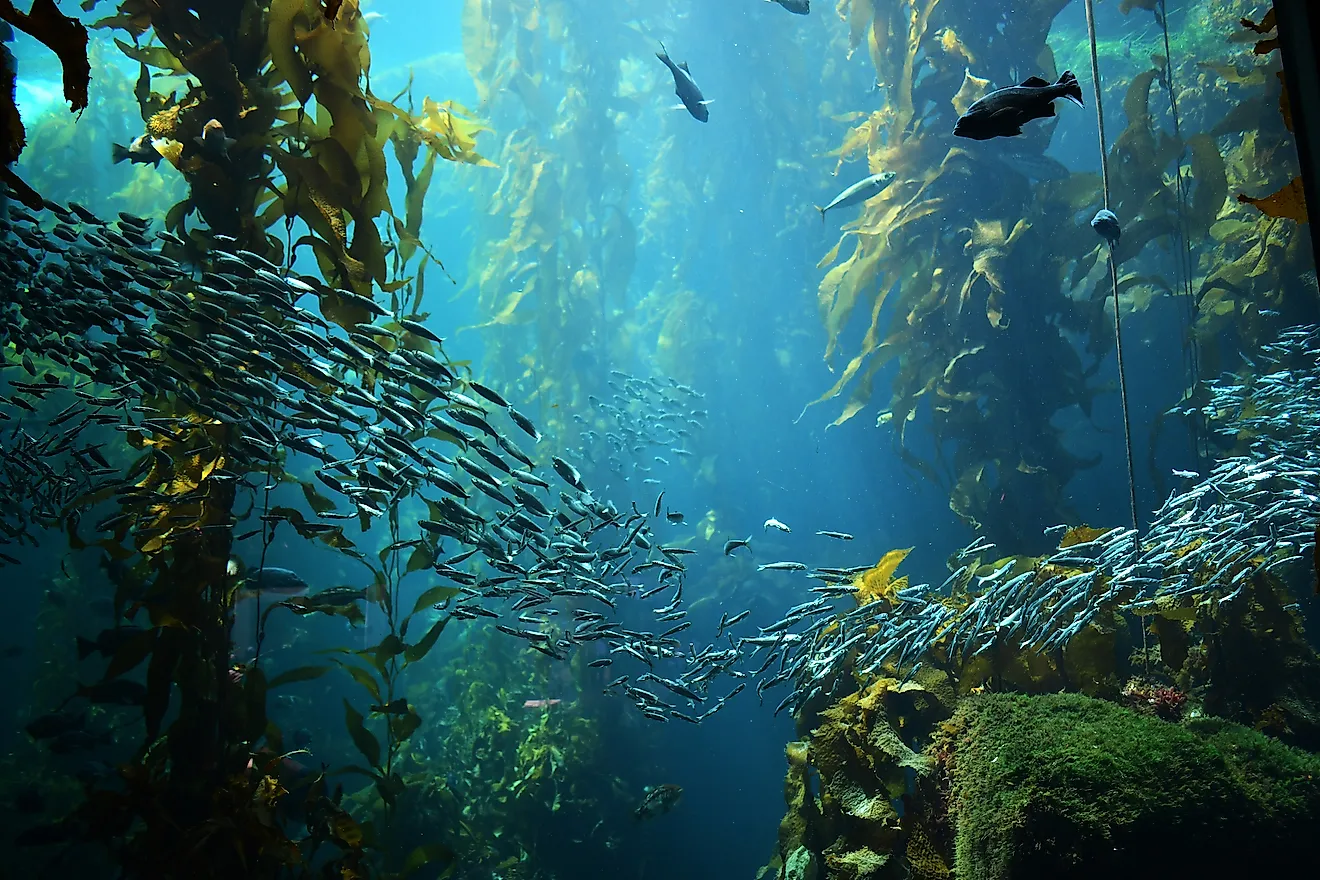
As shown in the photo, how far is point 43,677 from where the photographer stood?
37.6 ft

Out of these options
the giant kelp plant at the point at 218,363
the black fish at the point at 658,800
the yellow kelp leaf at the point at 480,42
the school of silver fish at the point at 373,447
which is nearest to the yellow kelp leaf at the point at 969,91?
the school of silver fish at the point at 373,447

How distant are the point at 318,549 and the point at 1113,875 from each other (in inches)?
733

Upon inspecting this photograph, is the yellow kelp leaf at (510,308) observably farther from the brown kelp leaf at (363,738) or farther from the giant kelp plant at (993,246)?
the brown kelp leaf at (363,738)

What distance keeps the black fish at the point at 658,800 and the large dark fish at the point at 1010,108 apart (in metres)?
7.71

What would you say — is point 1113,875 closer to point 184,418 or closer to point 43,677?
point 184,418

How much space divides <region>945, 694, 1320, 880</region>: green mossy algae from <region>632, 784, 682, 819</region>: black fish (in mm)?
4872

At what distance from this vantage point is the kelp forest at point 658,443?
12.2ft

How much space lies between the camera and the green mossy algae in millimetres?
3152

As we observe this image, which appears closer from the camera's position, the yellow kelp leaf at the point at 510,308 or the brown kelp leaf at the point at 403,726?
the brown kelp leaf at the point at 403,726

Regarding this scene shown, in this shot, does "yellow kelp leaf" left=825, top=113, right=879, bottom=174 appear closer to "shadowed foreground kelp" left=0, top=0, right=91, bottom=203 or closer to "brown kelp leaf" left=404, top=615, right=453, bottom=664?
"brown kelp leaf" left=404, top=615, right=453, bottom=664

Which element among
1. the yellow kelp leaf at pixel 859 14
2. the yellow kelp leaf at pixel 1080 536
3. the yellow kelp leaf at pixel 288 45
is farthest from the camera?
the yellow kelp leaf at pixel 859 14

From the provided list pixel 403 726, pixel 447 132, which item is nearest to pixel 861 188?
pixel 447 132

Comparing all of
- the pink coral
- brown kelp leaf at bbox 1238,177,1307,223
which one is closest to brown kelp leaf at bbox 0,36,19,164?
brown kelp leaf at bbox 1238,177,1307,223

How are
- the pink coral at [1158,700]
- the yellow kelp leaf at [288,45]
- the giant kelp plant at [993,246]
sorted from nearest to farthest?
the yellow kelp leaf at [288,45], the pink coral at [1158,700], the giant kelp plant at [993,246]
